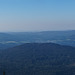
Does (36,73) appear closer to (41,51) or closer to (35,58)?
(35,58)

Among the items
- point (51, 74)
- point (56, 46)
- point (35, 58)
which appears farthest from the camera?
point (56, 46)

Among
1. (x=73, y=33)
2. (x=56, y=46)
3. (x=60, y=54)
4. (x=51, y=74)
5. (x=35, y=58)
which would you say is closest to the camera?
(x=51, y=74)

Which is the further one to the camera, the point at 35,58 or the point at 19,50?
the point at 19,50

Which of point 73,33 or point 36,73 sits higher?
point 73,33

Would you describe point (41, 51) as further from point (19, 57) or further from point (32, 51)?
point (19, 57)

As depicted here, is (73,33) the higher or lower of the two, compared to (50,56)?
higher

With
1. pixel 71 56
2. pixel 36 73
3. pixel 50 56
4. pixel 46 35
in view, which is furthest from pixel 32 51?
pixel 46 35

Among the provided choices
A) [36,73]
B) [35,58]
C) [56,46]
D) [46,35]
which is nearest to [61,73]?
[36,73]

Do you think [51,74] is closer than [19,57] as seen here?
Yes

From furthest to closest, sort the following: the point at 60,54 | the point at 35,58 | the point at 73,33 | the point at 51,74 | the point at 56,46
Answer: the point at 73,33 → the point at 56,46 → the point at 60,54 → the point at 35,58 → the point at 51,74
